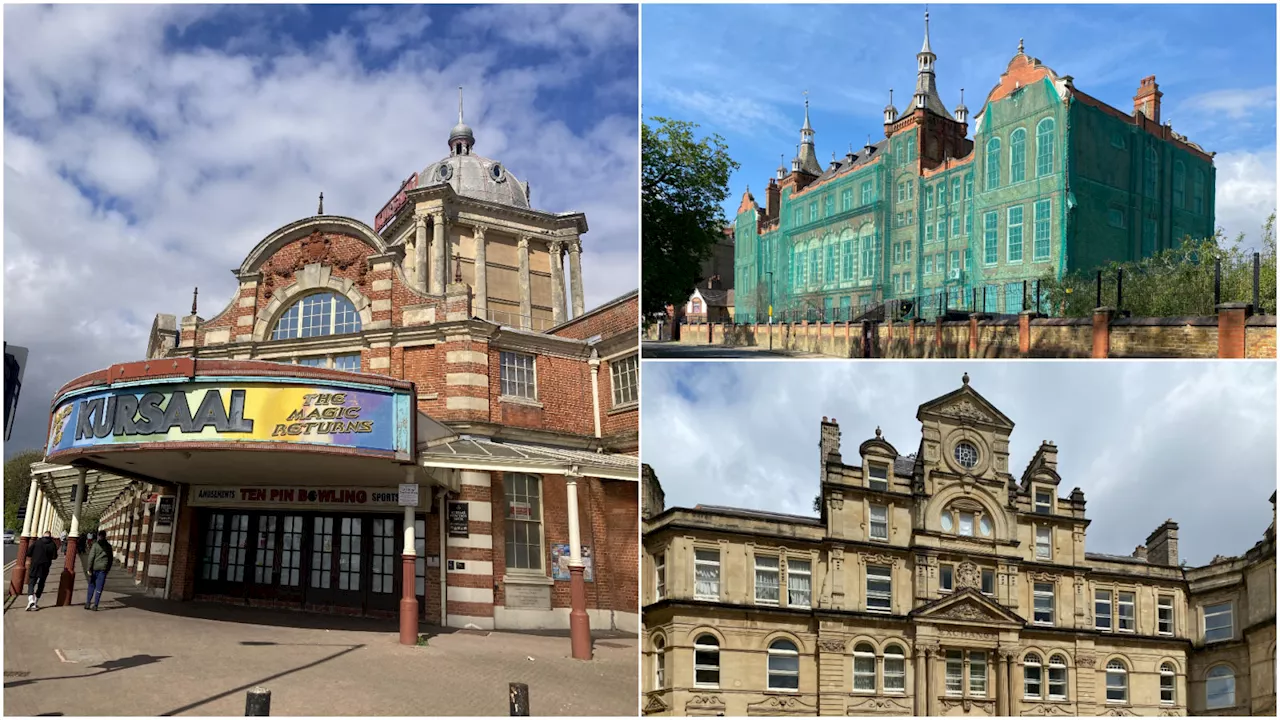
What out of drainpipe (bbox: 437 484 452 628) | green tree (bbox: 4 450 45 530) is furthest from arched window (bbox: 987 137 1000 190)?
green tree (bbox: 4 450 45 530)

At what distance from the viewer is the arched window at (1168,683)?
22.3m

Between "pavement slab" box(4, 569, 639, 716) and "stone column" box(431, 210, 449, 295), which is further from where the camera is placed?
"stone column" box(431, 210, 449, 295)

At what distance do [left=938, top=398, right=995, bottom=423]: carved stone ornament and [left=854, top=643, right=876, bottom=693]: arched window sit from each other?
5719 mm

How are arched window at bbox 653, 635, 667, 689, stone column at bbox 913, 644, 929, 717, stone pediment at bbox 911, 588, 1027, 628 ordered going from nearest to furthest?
arched window at bbox 653, 635, 667, 689
stone column at bbox 913, 644, 929, 717
stone pediment at bbox 911, 588, 1027, 628

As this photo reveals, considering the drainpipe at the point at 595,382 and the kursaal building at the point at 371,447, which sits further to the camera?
the drainpipe at the point at 595,382

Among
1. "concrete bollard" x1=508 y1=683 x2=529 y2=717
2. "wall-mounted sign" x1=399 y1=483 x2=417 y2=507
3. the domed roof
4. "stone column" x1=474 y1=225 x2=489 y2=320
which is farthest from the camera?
the domed roof

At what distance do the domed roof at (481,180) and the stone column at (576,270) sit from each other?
4.14m

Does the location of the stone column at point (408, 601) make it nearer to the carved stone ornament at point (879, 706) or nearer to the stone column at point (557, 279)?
the carved stone ornament at point (879, 706)

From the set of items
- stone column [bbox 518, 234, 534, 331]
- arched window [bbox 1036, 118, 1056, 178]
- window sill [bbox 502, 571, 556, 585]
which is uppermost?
arched window [bbox 1036, 118, 1056, 178]

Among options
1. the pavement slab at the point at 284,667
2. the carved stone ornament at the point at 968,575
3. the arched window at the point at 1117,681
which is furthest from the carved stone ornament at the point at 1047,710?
the pavement slab at the point at 284,667

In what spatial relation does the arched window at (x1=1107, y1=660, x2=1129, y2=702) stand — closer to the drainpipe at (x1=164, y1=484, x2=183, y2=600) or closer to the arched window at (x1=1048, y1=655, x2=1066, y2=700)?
the arched window at (x1=1048, y1=655, x2=1066, y2=700)

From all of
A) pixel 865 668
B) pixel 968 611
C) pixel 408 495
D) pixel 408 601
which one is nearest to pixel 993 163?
pixel 968 611

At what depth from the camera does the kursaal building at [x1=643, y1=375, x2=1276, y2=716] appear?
59.9ft

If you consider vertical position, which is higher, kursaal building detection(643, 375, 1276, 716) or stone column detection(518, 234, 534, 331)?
stone column detection(518, 234, 534, 331)
